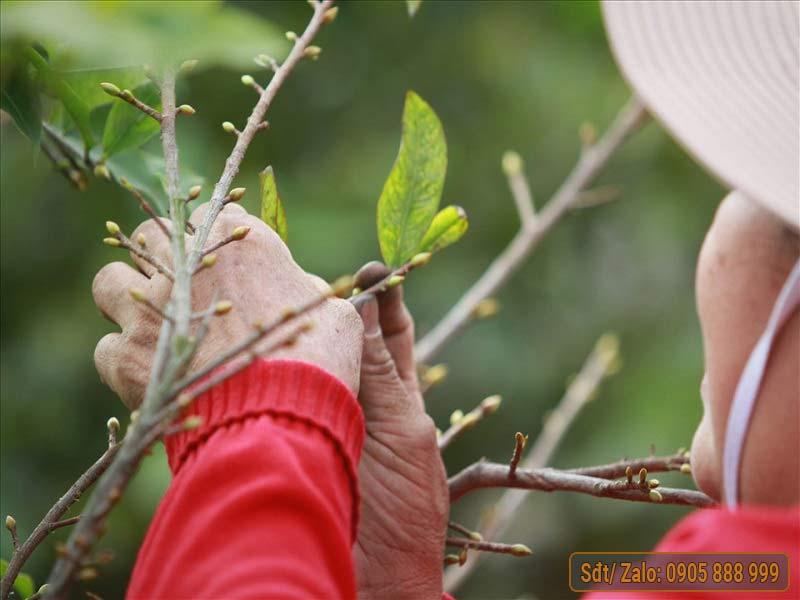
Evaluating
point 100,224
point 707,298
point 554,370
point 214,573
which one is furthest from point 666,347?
point 214,573

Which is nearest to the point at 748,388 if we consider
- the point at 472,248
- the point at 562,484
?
the point at 562,484

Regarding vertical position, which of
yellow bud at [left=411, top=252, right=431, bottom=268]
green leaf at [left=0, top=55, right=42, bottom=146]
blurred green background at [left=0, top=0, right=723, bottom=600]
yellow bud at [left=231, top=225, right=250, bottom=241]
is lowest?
blurred green background at [left=0, top=0, right=723, bottom=600]

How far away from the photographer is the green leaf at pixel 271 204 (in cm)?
85

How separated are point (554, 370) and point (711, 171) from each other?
2.71 metres

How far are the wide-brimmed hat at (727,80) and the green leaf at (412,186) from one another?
7.0 inches

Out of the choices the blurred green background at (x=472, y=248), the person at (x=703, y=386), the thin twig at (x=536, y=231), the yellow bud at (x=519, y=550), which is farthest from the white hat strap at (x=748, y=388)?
the blurred green background at (x=472, y=248)

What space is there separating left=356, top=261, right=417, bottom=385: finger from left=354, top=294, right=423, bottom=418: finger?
0.01 meters

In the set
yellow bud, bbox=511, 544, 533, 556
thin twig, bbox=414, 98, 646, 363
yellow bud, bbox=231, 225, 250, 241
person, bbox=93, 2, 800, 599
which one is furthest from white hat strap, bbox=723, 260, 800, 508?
thin twig, bbox=414, 98, 646, 363

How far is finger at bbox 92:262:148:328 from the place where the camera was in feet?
2.58

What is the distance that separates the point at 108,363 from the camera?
30.7 inches

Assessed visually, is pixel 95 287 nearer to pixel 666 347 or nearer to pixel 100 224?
pixel 100 224

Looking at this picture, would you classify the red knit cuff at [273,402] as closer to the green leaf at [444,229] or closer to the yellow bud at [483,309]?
the green leaf at [444,229]

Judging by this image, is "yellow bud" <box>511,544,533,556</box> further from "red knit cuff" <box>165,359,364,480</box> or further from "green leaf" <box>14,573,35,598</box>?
"green leaf" <box>14,573,35,598</box>

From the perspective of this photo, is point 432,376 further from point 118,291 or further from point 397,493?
point 118,291
